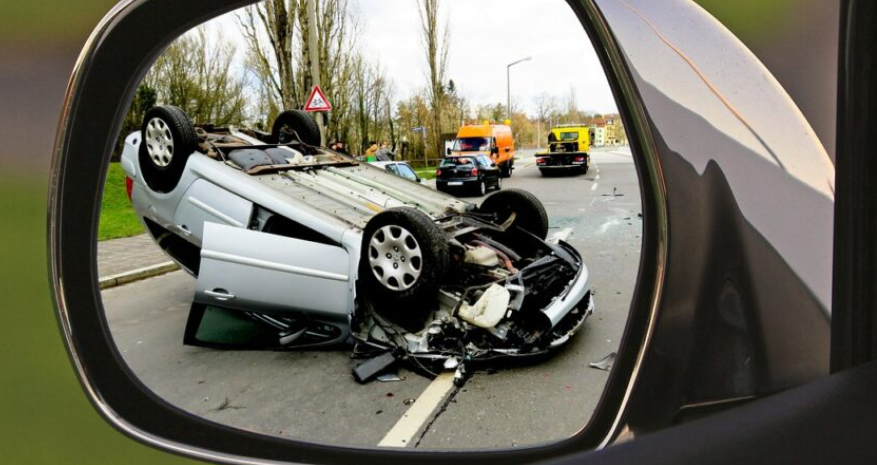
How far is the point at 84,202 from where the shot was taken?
1005mm

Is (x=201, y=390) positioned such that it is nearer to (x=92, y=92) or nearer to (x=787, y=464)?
(x=92, y=92)

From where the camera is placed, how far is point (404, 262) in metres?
3.50

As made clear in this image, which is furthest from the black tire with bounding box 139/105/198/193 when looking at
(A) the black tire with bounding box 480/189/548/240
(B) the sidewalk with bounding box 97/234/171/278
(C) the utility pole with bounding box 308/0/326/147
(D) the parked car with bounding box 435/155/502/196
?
(D) the parked car with bounding box 435/155/502/196

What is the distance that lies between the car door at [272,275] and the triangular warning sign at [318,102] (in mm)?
975

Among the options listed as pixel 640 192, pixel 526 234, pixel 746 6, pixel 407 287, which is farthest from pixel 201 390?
pixel 526 234

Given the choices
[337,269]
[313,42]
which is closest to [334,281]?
[337,269]

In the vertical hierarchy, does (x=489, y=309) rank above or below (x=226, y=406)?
above

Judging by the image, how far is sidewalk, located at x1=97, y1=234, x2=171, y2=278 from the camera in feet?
3.73

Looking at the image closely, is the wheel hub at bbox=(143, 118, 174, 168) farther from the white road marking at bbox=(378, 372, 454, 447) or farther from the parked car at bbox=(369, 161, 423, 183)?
the parked car at bbox=(369, 161, 423, 183)

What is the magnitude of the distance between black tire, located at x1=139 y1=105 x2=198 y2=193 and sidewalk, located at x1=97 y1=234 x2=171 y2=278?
0.41 meters

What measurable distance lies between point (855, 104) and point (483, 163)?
9.20 meters

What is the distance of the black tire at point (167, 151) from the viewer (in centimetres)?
287

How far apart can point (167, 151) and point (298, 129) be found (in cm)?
139

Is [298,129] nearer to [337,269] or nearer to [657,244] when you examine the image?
[337,269]
